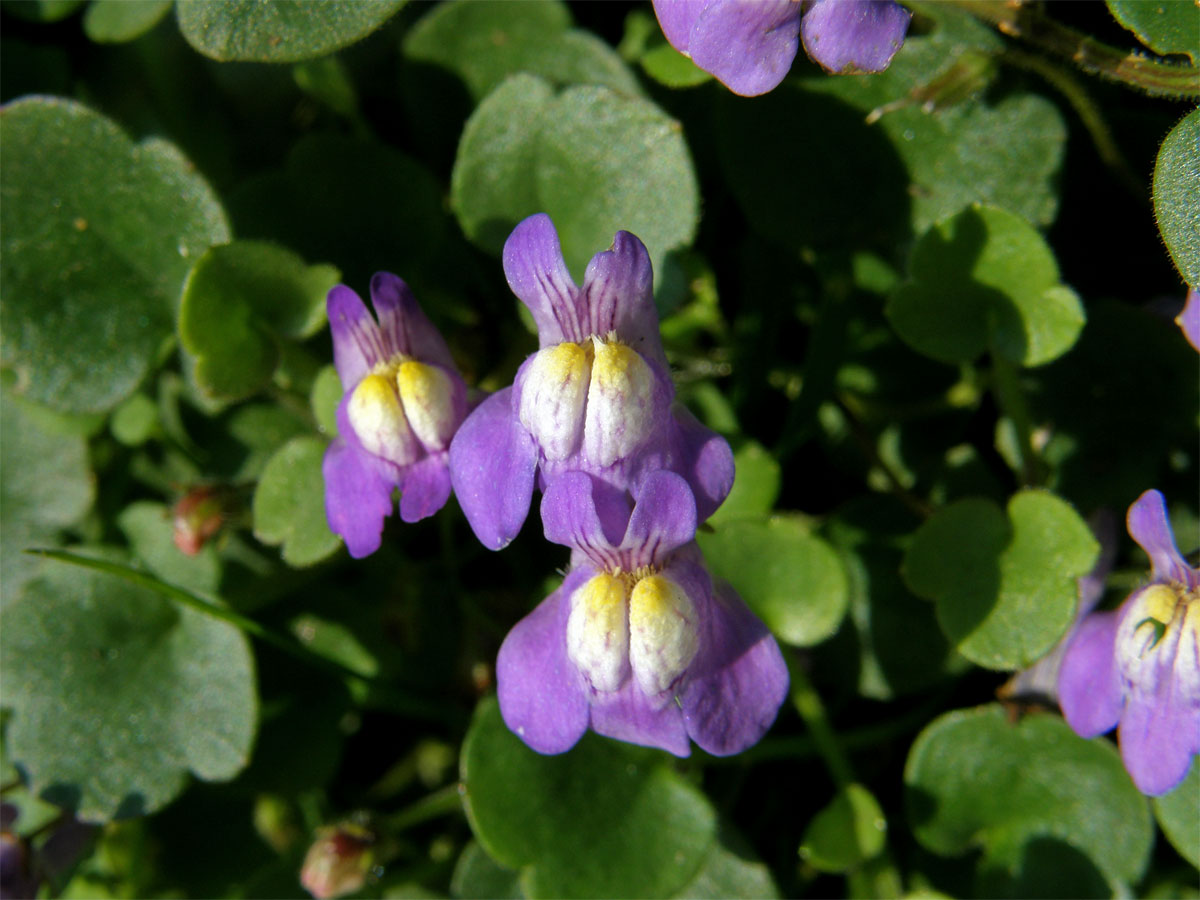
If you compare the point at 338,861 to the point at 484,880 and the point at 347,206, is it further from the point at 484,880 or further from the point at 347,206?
the point at 347,206

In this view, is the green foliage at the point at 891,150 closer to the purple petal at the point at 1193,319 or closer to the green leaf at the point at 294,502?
the purple petal at the point at 1193,319

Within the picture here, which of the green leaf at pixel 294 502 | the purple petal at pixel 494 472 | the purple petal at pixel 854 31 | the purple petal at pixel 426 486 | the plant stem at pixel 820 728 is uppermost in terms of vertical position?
the purple petal at pixel 854 31

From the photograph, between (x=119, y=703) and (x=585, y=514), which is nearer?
(x=585, y=514)

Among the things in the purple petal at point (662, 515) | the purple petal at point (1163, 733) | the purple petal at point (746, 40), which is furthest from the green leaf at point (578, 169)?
the purple petal at point (1163, 733)

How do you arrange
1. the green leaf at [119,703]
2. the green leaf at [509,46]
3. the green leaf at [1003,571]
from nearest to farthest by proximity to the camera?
the green leaf at [1003,571], the green leaf at [119,703], the green leaf at [509,46]

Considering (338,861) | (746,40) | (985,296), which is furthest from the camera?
(338,861)

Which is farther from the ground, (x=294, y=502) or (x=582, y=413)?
(x=582, y=413)

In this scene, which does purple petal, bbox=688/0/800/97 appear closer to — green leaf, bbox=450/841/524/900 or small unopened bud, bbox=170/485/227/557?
small unopened bud, bbox=170/485/227/557

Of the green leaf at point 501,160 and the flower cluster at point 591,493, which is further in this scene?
the green leaf at point 501,160

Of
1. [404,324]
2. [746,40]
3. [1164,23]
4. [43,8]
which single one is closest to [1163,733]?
[1164,23]
